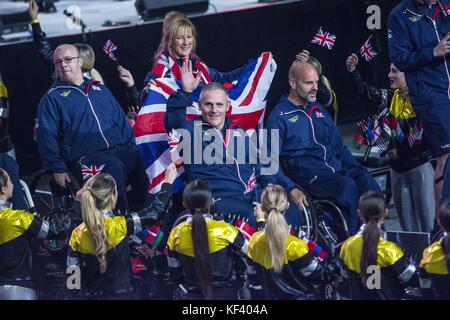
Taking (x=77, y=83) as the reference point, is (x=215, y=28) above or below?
above

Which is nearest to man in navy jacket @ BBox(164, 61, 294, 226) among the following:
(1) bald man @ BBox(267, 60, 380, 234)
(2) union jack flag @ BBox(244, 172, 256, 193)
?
(2) union jack flag @ BBox(244, 172, 256, 193)

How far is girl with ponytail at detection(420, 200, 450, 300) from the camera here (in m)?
5.89

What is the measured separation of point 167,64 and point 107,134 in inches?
24.5

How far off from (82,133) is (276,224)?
1953 mm

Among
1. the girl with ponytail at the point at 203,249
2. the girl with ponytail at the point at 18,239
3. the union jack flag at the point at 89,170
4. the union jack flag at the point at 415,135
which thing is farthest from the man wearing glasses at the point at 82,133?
the union jack flag at the point at 415,135

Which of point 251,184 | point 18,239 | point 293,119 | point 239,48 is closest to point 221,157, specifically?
point 251,184

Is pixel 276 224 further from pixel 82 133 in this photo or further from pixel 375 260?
pixel 82 133

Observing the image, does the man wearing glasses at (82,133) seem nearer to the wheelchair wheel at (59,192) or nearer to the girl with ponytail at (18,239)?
the wheelchair wheel at (59,192)

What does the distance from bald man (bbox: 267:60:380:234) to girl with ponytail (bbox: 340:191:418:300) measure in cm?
103

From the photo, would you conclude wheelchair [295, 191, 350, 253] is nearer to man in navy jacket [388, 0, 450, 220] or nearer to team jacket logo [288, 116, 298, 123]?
team jacket logo [288, 116, 298, 123]

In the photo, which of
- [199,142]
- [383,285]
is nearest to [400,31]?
[199,142]

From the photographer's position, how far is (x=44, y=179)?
10.1 metres
